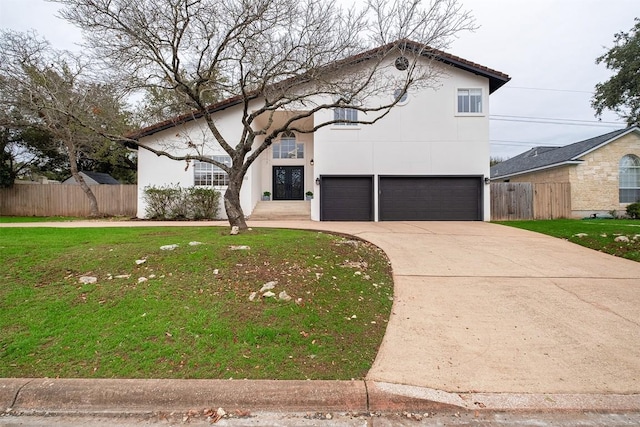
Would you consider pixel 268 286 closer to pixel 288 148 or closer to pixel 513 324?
pixel 513 324

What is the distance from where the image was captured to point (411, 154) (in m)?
14.5

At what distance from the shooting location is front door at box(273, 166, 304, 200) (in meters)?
18.1

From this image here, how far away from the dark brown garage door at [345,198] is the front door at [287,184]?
3.55 m

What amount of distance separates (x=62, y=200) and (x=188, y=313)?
18.4m

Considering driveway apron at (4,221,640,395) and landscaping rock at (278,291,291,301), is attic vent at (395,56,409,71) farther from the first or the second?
landscaping rock at (278,291,291,301)

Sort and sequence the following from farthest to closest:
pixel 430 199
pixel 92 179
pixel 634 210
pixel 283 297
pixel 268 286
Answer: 1. pixel 92 179
2. pixel 634 210
3. pixel 430 199
4. pixel 268 286
5. pixel 283 297

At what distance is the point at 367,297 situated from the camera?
4762mm

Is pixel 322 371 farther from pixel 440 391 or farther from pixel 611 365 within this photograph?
pixel 611 365

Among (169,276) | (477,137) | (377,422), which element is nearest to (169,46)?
(169,276)

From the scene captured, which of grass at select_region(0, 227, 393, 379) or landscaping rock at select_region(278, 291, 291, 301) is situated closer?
grass at select_region(0, 227, 393, 379)

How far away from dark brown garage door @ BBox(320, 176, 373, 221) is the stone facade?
1147cm

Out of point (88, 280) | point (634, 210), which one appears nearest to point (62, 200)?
point (88, 280)

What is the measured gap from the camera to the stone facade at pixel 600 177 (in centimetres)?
1752

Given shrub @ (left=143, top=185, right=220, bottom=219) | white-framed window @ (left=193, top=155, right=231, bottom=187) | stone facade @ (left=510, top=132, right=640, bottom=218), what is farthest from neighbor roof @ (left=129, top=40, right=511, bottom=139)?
stone facade @ (left=510, top=132, right=640, bottom=218)
